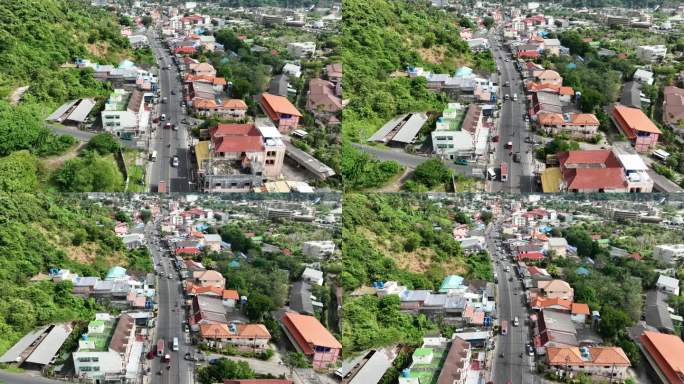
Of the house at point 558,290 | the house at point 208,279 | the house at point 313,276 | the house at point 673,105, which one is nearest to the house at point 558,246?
the house at point 558,290

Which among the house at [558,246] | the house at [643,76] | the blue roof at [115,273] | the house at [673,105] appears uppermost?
the house at [643,76]

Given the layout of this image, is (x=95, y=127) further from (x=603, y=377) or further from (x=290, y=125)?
(x=603, y=377)

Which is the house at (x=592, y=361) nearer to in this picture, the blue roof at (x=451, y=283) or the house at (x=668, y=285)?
the house at (x=668, y=285)

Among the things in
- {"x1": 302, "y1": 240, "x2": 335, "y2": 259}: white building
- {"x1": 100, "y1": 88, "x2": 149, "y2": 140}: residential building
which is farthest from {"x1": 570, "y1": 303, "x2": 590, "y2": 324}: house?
{"x1": 100, "y1": 88, "x2": 149, "y2": 140}: residential building

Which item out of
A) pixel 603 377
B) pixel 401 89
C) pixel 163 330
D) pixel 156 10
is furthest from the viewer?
pixel 156 10

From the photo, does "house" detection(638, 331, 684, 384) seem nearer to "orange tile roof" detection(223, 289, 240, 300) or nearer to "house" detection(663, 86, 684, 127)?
"house" detection(663, 86, 684, 127)

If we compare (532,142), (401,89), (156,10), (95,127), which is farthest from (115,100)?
(532,142)
